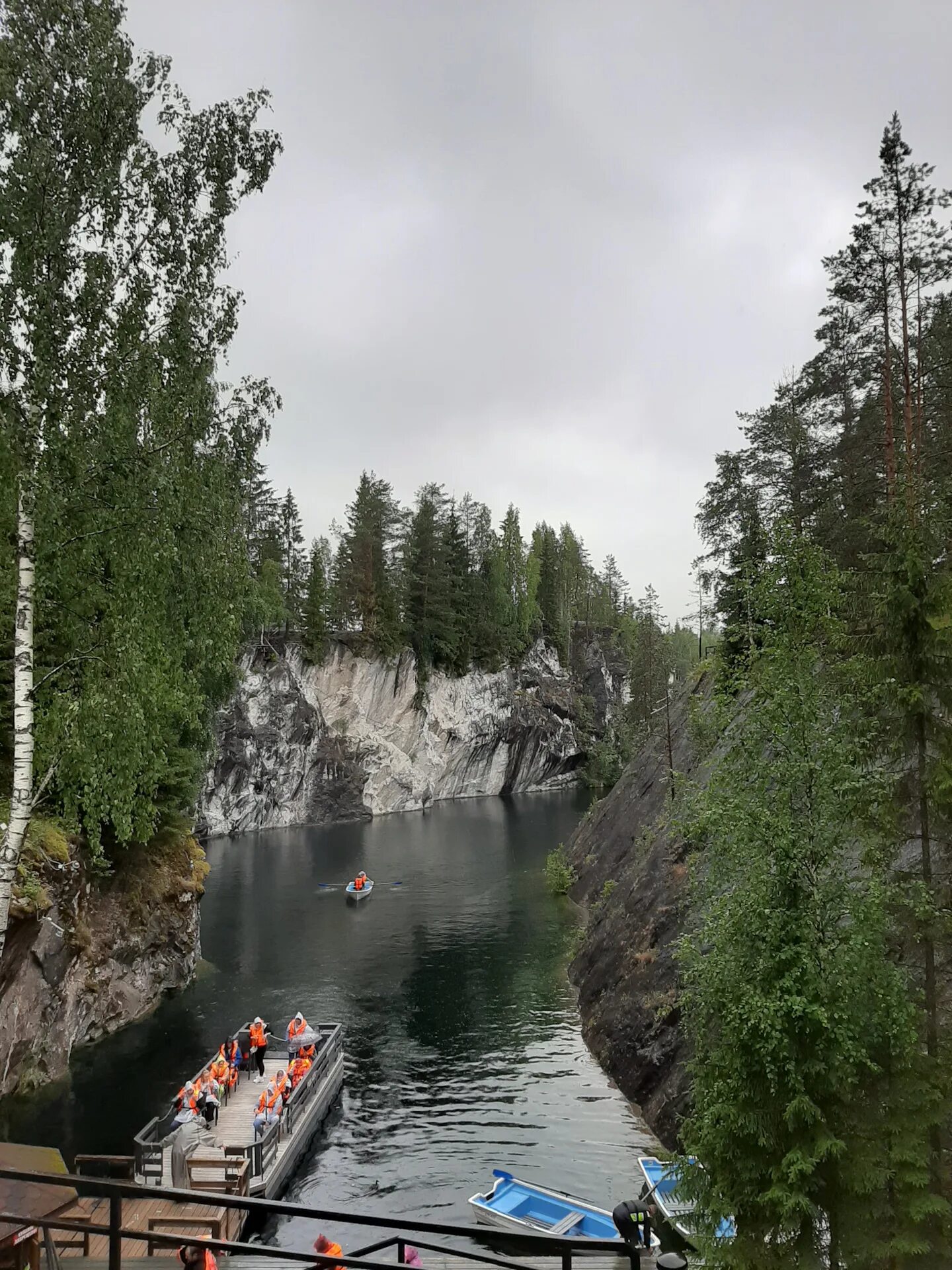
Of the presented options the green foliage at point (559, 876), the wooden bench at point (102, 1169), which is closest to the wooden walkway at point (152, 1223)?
the wooden bench at point (102, 1169)

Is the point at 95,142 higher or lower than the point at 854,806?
higher

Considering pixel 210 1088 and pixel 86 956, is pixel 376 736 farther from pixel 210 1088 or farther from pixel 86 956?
pixel 210 1088

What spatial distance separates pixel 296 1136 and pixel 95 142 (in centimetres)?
1936

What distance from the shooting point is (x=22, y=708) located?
10.2 meters

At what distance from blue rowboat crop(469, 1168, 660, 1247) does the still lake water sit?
29.6 inches

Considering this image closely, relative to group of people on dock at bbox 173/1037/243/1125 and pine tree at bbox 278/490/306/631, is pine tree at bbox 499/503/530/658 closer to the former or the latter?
pine tree at bbox 278/490/306/631

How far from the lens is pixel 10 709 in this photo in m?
22.0

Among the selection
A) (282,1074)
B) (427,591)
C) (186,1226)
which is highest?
(427,591)

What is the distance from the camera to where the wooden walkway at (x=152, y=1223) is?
12.4 m

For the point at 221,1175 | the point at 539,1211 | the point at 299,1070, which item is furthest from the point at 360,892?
the point at 539,1211

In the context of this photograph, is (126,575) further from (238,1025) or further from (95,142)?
(238,1025)

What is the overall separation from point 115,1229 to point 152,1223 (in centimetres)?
954

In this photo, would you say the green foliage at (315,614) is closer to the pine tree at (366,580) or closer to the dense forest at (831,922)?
the pine tree at (366,580)

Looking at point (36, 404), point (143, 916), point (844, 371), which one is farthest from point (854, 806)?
point (143, 916)
